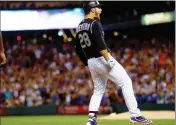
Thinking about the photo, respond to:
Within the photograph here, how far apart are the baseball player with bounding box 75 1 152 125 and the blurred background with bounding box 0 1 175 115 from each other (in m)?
11.1

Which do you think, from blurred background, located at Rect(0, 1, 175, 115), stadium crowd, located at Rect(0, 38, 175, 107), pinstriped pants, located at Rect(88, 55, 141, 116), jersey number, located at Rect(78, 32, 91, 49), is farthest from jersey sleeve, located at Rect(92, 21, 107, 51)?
stadium crowd, located at Rect(0, 38, 175, 107)

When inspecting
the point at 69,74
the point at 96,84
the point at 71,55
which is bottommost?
the point at 96,84

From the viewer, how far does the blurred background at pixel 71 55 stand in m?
20.1

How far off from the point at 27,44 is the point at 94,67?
17.0 meters

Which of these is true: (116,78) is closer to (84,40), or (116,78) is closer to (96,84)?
(96,84)

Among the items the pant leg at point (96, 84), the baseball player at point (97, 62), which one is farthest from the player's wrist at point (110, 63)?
the pant leg at point (96, 84)

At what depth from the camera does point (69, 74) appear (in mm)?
22234

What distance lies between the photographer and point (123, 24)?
78.5ft

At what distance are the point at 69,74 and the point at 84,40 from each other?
14.0 metres

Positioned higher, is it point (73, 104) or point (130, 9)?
point (130, 9)

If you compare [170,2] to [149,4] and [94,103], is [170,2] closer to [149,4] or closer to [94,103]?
[149,4]

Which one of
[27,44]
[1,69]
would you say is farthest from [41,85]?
[27,44]

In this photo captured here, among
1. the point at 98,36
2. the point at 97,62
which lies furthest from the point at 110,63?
the point at 98,36

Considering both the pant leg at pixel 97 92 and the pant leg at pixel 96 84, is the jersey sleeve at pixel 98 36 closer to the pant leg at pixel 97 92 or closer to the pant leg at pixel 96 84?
the pant leg at pixel 96 84
